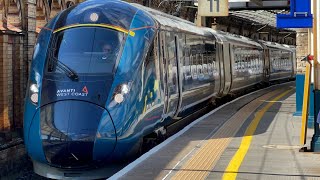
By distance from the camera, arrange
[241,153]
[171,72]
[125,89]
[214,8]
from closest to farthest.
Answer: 1. [125,89]
2. [241,153]
3. [171,72]
4. [214,8]

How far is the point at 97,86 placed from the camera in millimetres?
9227

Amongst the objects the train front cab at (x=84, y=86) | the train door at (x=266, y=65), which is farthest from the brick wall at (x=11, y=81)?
the train door at (x=266, y=65)

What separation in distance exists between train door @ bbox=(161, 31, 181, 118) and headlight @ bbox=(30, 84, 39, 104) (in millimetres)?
2854

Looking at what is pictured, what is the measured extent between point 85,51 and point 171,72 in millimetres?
2753

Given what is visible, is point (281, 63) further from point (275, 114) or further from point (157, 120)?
point (157, 120)

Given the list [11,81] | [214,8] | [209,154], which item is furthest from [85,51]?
[214,8]

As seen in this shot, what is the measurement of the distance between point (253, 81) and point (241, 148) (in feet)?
65.3

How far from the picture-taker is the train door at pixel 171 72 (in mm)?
11547

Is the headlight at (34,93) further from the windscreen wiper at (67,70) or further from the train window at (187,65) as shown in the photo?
the train window at (187,65)

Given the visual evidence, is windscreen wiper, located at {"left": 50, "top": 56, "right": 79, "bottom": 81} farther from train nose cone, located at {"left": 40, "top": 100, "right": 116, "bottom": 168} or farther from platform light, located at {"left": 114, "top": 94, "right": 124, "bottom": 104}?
platform light, located at {"left": 114, "top": 94, "right": 124, "bottom": 104}

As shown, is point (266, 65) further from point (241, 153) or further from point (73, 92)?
point (73, 92)

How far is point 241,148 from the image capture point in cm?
1059

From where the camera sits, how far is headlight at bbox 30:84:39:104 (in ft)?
30.7

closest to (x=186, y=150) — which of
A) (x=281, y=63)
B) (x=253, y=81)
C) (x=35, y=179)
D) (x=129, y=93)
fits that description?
(x=129, y=93)
